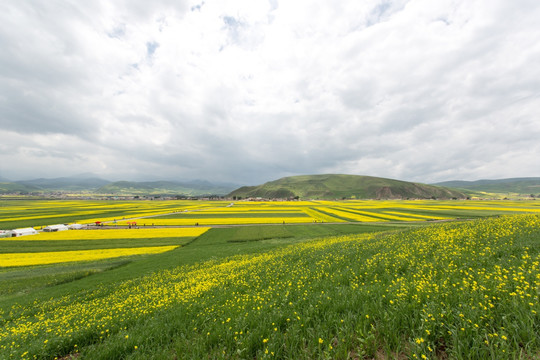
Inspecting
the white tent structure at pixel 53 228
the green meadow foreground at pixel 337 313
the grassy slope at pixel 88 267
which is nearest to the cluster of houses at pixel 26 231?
the white tent structure at pixel 53 228

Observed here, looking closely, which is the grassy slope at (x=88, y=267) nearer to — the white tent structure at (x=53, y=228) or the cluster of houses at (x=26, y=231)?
the cluster of houses at (x=26, y=231)

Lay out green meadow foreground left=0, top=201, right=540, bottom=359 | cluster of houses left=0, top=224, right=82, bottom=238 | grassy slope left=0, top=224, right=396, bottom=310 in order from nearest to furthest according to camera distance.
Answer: green meadow foreground left=0, top=201, right=540, bottom=359, grassy slope left=0, top=224, right=396, bottom=310, cluster of houses left=0, top=224, right=82, bottom=238

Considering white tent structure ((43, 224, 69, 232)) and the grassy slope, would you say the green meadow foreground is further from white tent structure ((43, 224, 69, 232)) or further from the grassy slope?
white tent structure ((43, 224, 69, 232))

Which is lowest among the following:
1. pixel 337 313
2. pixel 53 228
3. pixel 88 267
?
pixel 53 228

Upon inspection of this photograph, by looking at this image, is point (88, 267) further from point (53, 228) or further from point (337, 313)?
point (53, 228)

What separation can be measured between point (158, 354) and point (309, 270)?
810 centimetres

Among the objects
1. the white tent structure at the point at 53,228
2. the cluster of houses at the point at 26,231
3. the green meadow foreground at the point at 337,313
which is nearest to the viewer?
the green meadow foreground at the point at 337,313

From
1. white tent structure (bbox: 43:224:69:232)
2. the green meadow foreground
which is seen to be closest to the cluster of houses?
white tent structure (bbox: 43:224:69:232)

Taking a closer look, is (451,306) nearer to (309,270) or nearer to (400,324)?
(400,324)

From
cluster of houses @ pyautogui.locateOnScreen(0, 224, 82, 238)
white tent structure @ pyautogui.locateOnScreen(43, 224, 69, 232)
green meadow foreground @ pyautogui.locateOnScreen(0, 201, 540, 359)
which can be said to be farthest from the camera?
white tent structure @ pyautogui.locateOnScreen(43, 224, 69, 232)

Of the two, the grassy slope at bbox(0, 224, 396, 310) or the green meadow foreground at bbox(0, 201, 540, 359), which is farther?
the grassy slope at bbox(0, 224, 396, 310)

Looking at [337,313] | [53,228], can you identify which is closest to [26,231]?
[53,228]

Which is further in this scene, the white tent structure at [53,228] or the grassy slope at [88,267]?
the white tent structure at [53,228]

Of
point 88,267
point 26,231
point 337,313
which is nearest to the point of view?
point 337,313
